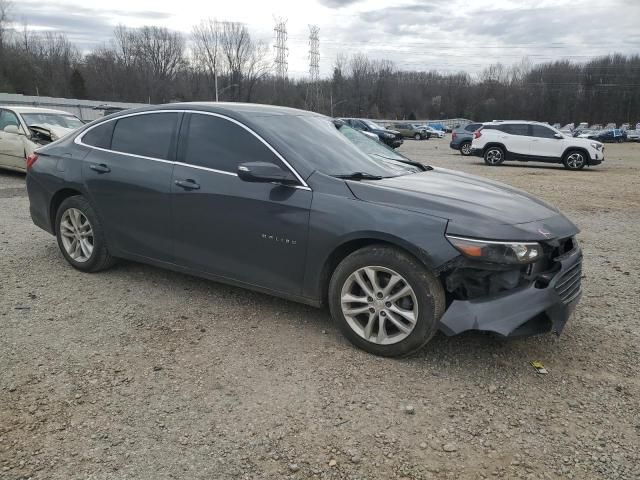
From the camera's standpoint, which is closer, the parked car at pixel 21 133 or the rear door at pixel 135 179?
the rear door at pixel 135 179

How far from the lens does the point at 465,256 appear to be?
3180 mm

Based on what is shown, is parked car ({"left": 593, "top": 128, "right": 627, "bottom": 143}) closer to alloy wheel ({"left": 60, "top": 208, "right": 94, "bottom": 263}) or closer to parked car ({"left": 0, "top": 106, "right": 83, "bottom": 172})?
parked car ({"left": 0, "top": 106, "right": 83, "bottom": 172})

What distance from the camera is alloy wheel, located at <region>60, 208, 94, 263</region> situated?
491 cm

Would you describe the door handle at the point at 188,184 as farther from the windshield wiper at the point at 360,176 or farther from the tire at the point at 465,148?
the tire at the point at 465,148

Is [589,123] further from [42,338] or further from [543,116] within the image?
[42,338]

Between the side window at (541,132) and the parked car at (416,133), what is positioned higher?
the parked car at (416,133)

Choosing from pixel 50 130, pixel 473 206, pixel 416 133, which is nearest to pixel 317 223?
pixel 473 206

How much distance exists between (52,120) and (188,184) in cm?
936

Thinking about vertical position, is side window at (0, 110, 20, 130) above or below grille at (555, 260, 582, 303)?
above

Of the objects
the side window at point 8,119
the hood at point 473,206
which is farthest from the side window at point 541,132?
the hood at point 473,206

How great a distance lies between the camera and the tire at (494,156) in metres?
19.8

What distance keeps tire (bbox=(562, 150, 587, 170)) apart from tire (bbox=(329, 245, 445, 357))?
58.9ft

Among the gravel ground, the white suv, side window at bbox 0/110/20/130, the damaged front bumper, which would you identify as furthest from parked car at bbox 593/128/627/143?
the damaged front bumper

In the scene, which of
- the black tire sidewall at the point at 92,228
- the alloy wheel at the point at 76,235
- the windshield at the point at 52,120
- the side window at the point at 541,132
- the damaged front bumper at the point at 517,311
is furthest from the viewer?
the side window at the point at 541,132
